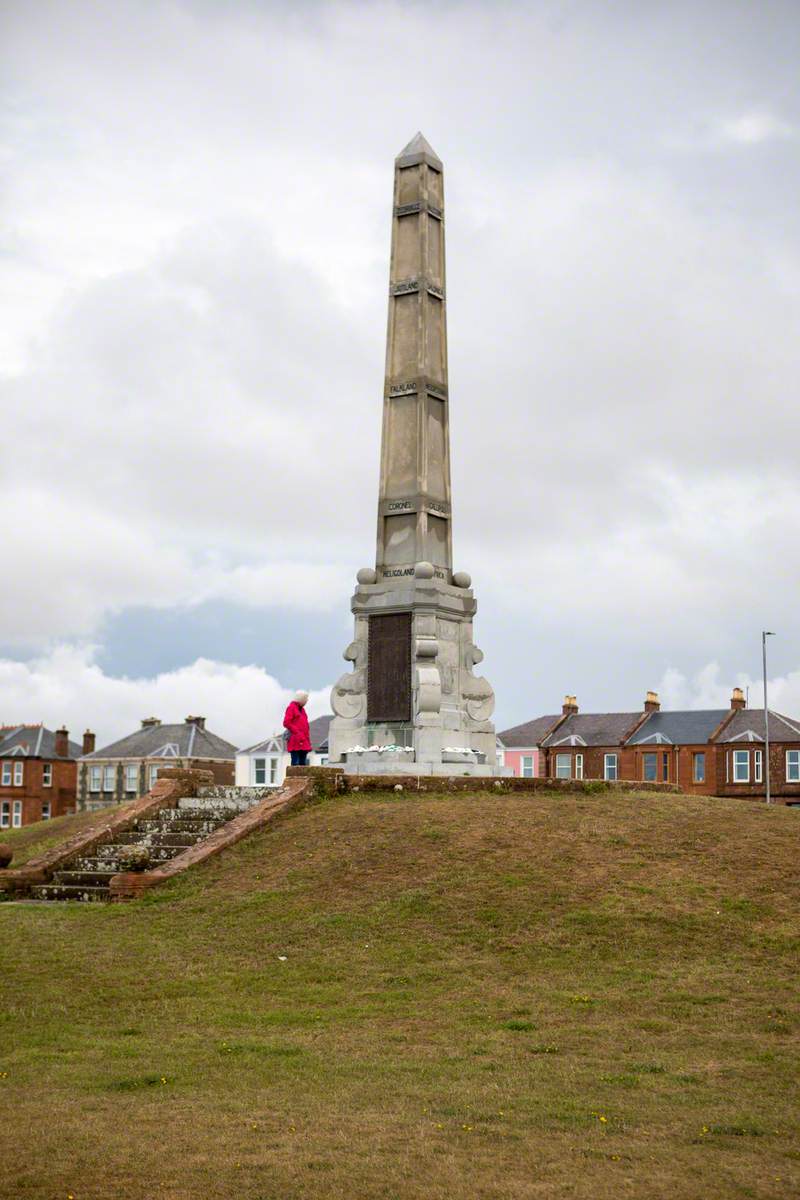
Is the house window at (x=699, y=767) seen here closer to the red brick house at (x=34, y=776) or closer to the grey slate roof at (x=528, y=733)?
the grey slate roof at (x=528, y=733)

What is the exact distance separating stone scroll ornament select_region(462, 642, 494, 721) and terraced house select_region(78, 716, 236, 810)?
52.6 meters

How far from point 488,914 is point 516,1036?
3608 millimetres

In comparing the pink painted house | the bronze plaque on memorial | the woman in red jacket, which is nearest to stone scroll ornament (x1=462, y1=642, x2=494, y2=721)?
the bronze plaque on memorial

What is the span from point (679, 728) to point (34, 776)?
42960mm

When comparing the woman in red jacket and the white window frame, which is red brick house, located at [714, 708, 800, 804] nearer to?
the white window frame

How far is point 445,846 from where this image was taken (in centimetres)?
1884

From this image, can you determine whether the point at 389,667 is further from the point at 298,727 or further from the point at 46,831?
the point at 46,831

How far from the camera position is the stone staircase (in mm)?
19939

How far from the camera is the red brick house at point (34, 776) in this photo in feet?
286

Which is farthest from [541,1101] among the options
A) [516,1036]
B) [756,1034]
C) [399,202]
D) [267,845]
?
[399,202]

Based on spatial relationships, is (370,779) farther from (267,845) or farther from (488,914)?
(488,914)

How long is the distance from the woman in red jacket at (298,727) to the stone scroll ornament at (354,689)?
1312 mm

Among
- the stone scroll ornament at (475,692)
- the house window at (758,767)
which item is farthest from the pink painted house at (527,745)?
the stone scroll ornament at (475,692)

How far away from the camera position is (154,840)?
21656 millimetres
